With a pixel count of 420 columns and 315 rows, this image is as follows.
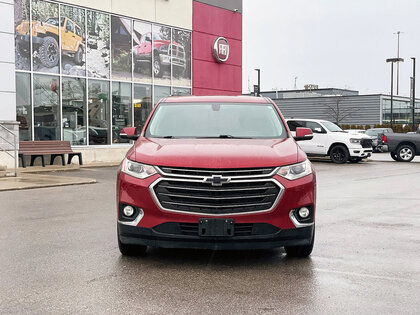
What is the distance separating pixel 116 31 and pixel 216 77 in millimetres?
6773

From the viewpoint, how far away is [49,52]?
69.5ft

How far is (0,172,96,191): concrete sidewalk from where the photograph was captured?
13.6m

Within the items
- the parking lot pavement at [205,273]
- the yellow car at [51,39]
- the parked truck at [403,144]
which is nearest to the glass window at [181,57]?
the yellow car at [51,39]

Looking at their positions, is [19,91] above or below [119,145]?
above

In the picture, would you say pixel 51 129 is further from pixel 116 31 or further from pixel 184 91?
pixel 184 91

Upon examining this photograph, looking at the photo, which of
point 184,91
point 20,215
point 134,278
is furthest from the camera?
point 184,91

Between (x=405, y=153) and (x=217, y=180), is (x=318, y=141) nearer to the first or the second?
(x=405, y=153)

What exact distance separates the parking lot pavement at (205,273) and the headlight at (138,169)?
0.94 metres

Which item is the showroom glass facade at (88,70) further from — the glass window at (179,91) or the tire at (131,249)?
the tire at (131,249)

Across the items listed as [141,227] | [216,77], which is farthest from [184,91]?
[141,227]

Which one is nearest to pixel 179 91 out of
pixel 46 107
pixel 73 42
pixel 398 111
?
pixel 73 42

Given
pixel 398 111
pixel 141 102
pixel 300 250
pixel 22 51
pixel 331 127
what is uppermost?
pixel 22 51

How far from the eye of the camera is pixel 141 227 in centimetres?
564

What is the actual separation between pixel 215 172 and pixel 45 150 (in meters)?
15.8
